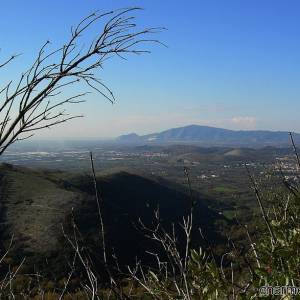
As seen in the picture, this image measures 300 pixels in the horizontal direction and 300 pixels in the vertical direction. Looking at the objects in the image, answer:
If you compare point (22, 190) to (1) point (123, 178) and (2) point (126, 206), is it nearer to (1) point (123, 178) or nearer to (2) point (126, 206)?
(2) point (126, 206)

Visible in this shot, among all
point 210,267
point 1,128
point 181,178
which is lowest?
point 181,178

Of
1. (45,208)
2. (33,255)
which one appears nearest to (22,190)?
(45,208)

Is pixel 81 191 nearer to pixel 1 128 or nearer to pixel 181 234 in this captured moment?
pixel 181 234

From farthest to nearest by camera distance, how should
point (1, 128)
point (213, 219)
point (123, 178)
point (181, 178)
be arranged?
point (181, 178)
point (123, 178)
point (213, 219)
point (1, 128)

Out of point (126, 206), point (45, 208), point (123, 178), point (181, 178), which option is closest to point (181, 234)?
point (126, 206)

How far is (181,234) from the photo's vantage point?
64750mm

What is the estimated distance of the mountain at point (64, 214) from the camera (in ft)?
166

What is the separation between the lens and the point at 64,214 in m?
57.7

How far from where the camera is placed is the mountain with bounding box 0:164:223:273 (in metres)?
50.6

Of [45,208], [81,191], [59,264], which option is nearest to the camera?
[59,264]

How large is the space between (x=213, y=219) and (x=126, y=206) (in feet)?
49.4

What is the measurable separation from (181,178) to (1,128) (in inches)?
6448

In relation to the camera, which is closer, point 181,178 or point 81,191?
point 81,191

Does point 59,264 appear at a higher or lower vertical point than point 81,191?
lower
